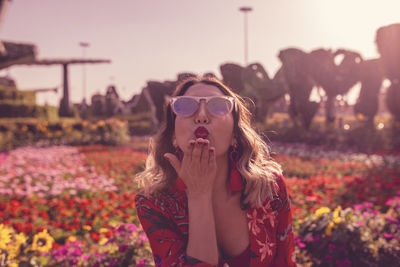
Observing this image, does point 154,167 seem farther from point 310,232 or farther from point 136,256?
point 310,232

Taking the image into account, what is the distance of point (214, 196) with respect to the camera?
5.56ft

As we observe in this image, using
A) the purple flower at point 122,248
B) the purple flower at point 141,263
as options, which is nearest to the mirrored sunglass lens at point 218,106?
the purple flower at point 141,263

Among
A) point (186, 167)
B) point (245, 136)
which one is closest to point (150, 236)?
point (186, 167)

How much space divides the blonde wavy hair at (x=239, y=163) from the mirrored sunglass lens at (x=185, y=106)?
0.77ft

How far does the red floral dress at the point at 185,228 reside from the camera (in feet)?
5.25

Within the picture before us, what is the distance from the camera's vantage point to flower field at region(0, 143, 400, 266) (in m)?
3.13

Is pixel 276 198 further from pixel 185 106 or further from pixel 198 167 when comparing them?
pixel 185 106

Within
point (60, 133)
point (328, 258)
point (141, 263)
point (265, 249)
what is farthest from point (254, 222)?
point (60, 133)

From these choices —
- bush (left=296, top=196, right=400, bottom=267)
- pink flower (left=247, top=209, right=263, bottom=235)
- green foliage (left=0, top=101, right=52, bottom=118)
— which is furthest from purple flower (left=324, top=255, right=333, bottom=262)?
green foliage (left=0, top=101, right=52, bottom=118)

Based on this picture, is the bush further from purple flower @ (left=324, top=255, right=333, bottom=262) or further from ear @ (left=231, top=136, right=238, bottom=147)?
ear @ (left=231, top=136, right=238, bottom=147)

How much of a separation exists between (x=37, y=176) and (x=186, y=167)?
6606 millimetres

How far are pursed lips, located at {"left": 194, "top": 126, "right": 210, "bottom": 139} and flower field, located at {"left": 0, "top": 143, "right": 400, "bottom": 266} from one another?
53.6 inches

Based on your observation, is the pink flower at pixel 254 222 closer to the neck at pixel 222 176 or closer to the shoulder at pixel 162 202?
the neck at pixel 222 176

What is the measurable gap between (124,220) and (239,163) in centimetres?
353
